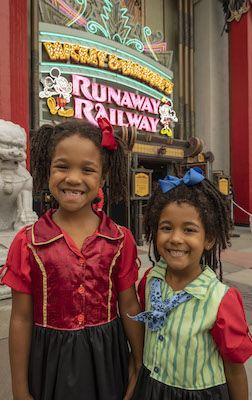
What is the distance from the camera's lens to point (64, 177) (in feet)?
3.20

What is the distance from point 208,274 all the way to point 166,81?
384 inches

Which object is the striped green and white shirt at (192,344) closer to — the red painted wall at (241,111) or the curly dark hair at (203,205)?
the curly dark hair at (203,205)

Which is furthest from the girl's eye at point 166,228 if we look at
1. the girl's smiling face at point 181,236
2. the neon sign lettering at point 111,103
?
the neon sign lettering at point 111,103

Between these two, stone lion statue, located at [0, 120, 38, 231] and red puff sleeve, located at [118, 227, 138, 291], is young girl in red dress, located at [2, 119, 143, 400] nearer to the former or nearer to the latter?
red puff sleeve, located at [118, 227, 138, 291]

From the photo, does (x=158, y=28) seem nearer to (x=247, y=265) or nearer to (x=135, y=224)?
(x=135, y=224)

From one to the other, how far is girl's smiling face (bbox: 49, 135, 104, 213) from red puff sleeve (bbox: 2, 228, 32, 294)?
0.21m

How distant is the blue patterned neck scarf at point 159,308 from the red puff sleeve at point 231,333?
12cm

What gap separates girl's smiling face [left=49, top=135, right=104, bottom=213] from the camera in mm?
981

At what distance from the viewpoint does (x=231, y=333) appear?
0.87m

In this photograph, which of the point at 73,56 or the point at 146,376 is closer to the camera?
the point at 146,376

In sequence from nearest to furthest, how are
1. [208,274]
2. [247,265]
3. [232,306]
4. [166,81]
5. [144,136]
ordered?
1. [232,306]
2. [208,274]
3. [247,265]
4. [144,136]
5. [166,81]

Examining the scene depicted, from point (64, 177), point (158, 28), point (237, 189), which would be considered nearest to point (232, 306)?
point (64, 177)

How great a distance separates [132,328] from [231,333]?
378mm

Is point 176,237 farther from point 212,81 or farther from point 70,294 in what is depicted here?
point 212,81
